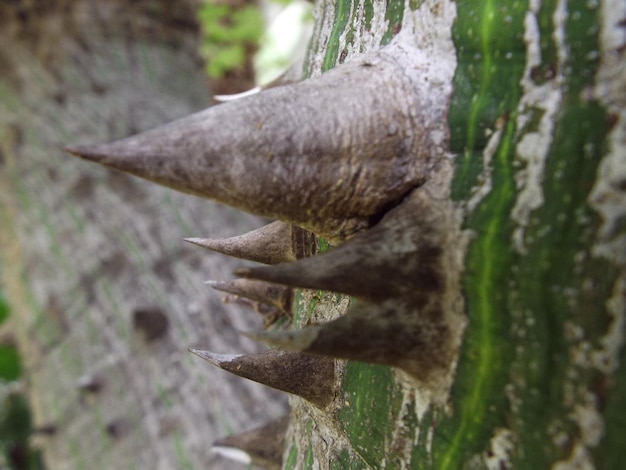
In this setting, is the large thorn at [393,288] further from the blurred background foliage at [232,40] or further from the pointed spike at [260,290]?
the blurred background foliage at [232,40]

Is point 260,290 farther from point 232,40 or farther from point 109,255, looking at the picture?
point 232,40

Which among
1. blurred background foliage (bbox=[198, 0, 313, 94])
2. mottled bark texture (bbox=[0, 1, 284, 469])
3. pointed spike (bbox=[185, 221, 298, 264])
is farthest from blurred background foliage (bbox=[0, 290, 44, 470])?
blurred background foliage (bbox=[198, 0, 313, 94])

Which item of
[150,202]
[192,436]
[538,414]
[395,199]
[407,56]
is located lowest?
[192,436]

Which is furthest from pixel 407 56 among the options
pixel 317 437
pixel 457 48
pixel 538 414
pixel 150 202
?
pixel 150 202

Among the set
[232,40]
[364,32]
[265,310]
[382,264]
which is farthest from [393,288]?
[232,40]

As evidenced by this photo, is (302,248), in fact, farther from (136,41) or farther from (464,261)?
(136,41)

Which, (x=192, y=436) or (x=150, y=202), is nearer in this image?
(x=192, y=436)

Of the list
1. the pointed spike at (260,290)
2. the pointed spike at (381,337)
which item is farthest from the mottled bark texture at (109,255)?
the pointed spike at (381,337)
